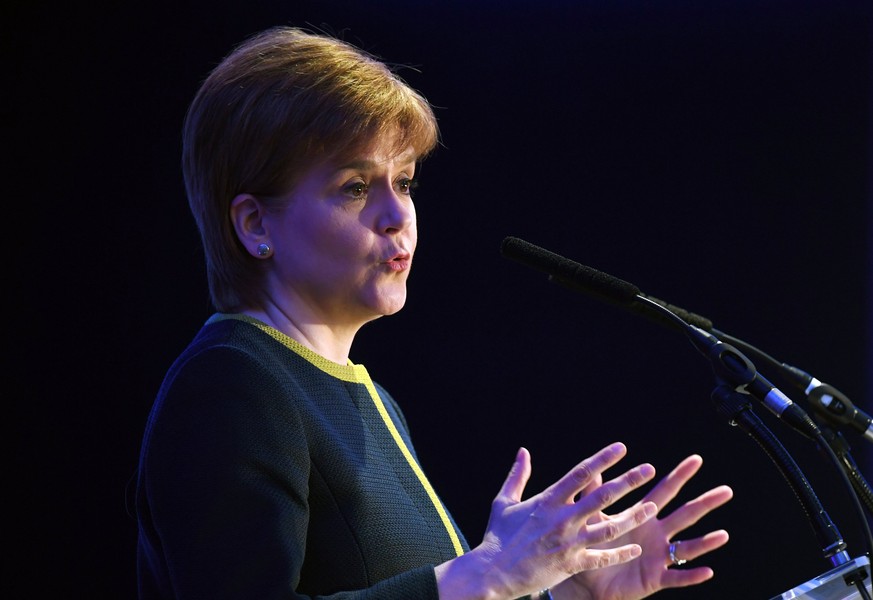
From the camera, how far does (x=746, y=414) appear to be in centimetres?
109

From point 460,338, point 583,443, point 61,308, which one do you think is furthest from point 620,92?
point 61,308

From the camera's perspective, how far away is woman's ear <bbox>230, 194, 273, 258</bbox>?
143 cm

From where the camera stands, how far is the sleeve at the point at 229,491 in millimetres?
1159

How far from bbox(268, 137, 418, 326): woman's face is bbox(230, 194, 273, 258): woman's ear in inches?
0.6

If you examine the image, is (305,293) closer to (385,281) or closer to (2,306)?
(385,281)

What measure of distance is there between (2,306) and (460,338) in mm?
1301

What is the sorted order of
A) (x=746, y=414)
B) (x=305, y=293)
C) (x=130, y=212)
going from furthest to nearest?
→ (x=130, y=212) < (x=305, y=293) < (x=746, y=414)

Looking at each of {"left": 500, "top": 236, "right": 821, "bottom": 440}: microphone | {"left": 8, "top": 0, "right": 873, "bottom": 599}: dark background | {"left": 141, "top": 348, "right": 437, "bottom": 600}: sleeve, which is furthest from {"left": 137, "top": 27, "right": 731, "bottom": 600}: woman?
{"left": 8, "top": 0, "right": 873, "bottom": 599}: dark background

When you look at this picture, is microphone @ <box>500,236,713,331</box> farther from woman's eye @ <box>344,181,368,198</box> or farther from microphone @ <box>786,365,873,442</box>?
woman's eye @ <box>344,181,368,198</box>

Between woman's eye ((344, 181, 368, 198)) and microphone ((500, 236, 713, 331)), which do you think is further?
woman's eye ((344, 181, 368, 198))

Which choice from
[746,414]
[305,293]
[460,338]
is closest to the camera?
[746,414]

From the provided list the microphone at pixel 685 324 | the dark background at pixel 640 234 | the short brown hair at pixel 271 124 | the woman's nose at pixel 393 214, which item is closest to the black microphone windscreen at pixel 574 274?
the microphone at pixel 685 324

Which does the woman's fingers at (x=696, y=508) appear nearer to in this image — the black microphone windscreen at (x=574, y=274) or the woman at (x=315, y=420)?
the woman at (x=315, y=420)

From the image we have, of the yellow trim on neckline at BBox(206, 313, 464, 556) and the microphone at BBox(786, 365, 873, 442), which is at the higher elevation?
the microphone at BBox(786, 365, 873, 442)
